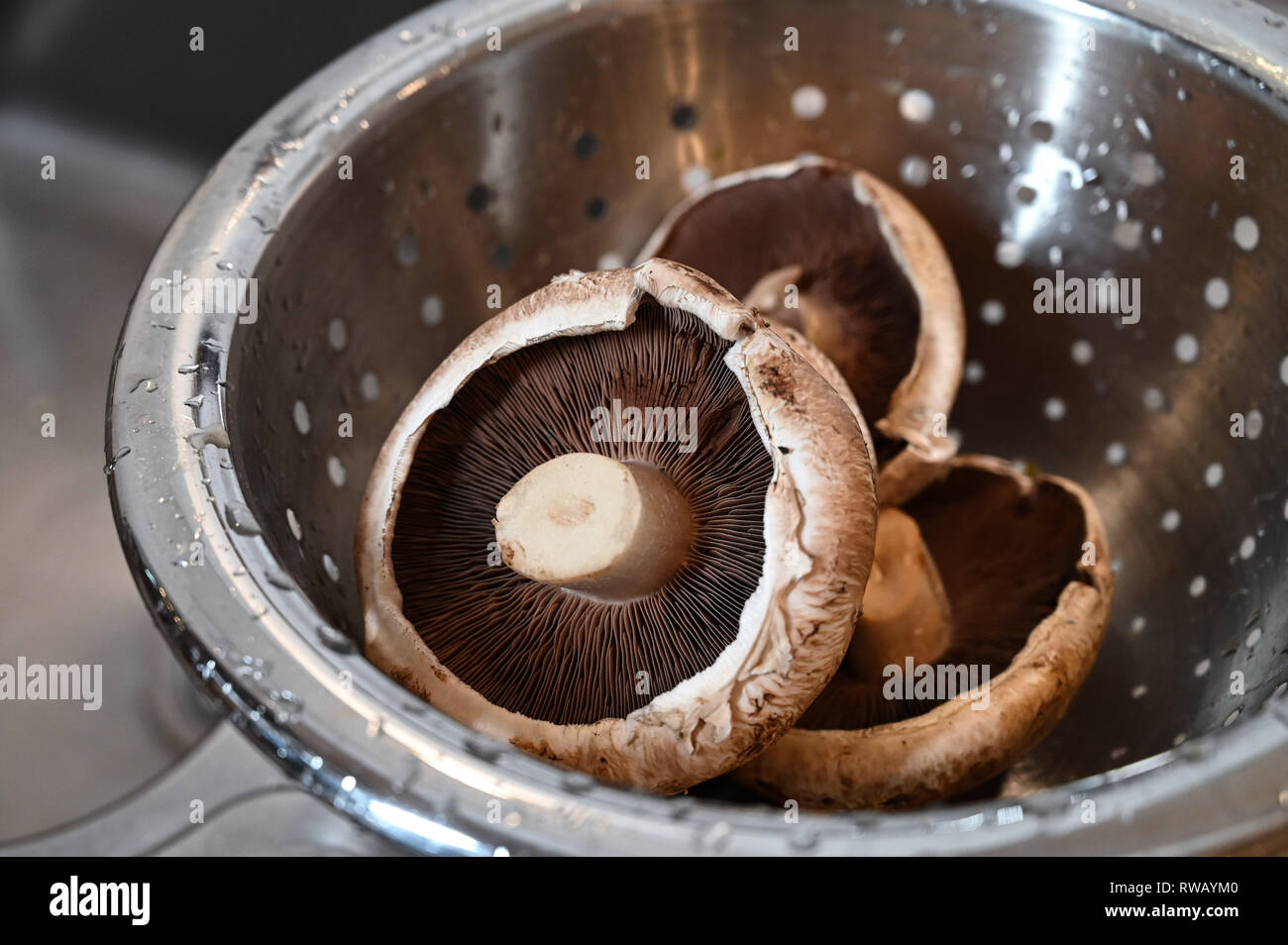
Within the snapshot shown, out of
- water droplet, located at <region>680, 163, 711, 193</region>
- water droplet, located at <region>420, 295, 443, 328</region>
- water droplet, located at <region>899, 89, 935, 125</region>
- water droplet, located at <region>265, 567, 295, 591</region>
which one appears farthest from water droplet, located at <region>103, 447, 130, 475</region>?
water droplet, located at <region>899, 89, 935, 125</region>

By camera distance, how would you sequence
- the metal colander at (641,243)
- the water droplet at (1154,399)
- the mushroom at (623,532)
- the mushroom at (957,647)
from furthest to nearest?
the water droplet at (1154,399) < the mushroom at (957,647) < the mushroom at (623,532) < the metal colander at (641,243)

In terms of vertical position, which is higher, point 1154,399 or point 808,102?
point 808,102

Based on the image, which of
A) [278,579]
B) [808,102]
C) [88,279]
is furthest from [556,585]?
[88,279]

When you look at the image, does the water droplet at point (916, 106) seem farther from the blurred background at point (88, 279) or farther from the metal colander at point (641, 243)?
the blurred background at point (88, 279)

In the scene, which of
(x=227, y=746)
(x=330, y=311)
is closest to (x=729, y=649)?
(x=227, y=746)

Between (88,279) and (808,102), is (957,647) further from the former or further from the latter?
(88,279)

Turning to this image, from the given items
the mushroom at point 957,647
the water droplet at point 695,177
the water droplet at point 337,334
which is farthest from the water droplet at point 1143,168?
the water droplet at point 337,334
